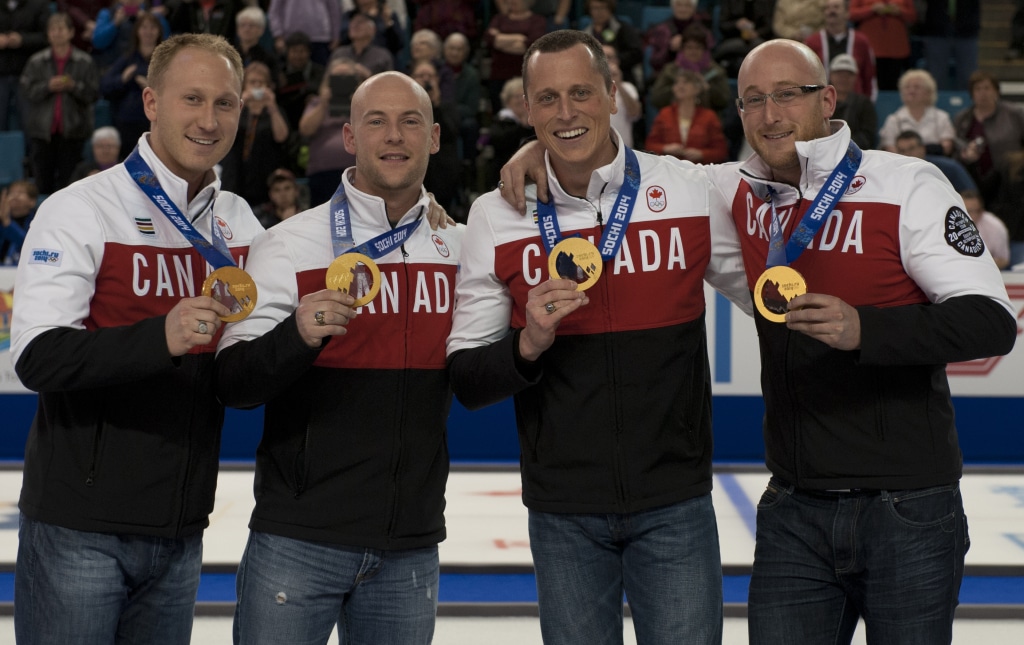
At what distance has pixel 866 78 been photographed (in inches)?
426

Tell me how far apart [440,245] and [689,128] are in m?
7.02

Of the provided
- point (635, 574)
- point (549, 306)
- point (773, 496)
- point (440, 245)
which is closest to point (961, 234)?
point (773, 496)

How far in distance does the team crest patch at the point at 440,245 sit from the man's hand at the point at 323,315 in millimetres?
480

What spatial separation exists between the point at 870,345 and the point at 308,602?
63.3 inches

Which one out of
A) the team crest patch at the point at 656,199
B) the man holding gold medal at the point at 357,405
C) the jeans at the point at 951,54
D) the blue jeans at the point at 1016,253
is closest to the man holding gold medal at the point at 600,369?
the team crest patch at the point at 656,199

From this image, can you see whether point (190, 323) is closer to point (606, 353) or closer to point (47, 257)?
point (47, 257)

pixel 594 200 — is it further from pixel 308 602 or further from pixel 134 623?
pixel 134 623

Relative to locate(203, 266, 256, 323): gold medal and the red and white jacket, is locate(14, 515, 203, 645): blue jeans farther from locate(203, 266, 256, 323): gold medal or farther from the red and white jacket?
the red and white jacket

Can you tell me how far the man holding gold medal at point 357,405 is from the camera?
10.6 feet

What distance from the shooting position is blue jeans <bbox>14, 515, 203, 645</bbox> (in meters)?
3.15

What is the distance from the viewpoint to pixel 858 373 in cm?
321

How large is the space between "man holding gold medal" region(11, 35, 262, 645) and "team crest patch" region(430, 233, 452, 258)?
59 cm

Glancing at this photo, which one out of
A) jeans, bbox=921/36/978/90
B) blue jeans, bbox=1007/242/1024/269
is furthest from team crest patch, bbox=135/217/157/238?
jeans, bbox=921/36/978/90

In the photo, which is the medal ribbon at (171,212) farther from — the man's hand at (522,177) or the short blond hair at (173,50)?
the man's hand at (522,177)
